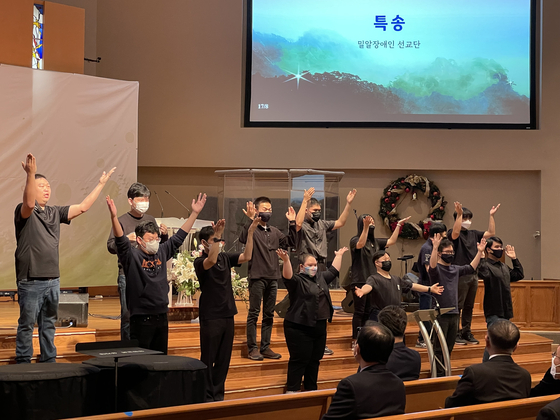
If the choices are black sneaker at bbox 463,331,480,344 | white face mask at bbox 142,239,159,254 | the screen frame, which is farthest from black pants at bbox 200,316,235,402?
the screen frame

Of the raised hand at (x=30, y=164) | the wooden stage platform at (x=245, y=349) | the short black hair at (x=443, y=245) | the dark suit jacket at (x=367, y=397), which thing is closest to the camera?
the dark suit jacket at (x=367, y=397)

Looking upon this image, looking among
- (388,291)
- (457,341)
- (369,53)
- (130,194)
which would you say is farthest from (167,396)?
(369,53)

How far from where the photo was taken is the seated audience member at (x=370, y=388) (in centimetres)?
288

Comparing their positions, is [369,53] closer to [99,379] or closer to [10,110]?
[10,110]

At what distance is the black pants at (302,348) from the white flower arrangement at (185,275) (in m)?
1.44

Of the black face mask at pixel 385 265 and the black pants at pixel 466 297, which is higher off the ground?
the black face mask at pixel 385 265

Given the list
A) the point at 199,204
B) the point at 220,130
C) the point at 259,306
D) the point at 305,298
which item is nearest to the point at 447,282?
the point at 305,298

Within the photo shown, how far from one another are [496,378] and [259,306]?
290 cm

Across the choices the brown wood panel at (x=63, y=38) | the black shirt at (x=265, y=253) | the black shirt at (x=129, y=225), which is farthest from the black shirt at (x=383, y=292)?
the brown wood panel at (x=63, y=38)

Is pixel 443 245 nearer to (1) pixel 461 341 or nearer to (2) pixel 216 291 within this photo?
(1) pixel 461 341

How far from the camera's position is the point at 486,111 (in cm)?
1076

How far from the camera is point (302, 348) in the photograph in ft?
17.2

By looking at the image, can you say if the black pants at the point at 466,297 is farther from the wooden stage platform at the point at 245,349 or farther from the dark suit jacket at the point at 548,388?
the dark suit jacket at the point at 548,388

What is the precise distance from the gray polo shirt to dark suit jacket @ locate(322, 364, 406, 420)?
3.30m
